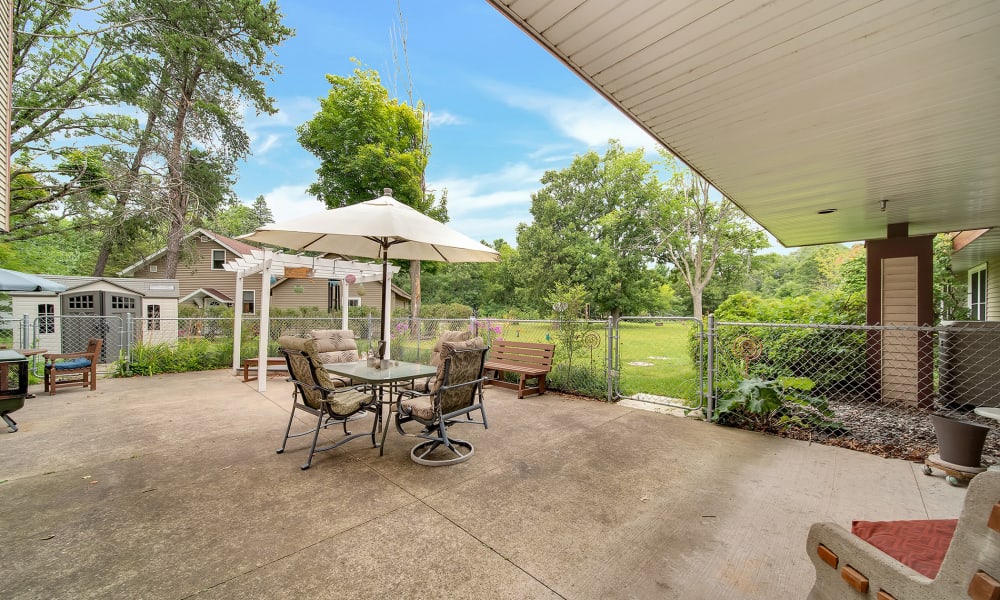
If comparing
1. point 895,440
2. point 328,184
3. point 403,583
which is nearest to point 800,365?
point 895,440

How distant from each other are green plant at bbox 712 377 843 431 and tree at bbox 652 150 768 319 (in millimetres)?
15297

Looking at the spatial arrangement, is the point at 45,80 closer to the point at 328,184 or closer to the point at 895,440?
the point at 328,184

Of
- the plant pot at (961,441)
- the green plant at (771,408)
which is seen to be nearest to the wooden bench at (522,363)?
the green plant at (771,408)

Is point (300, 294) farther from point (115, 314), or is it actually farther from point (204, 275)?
point (115, 314)

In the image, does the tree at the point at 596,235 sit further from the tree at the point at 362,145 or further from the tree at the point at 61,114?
the tree at the point at 61,114

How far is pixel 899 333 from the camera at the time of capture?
598 cm

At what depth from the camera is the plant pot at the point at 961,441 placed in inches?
117

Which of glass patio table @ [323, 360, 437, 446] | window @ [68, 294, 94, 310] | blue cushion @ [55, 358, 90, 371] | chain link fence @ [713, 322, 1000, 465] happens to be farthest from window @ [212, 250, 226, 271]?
chain link fence @ [713, 322, 1000, 465]

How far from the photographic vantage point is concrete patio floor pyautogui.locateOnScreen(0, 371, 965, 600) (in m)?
2.01

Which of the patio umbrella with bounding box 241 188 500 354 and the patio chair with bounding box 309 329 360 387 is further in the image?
the patio chair with bounding box 309 329 360 387

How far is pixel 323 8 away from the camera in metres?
14.4

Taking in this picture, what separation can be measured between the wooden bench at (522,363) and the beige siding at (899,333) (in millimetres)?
5074

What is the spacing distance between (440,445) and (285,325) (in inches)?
420

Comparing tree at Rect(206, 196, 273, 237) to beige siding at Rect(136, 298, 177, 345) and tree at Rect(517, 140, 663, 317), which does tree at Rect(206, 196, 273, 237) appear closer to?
beige siding at Rect(136, 298, 177, 345)
